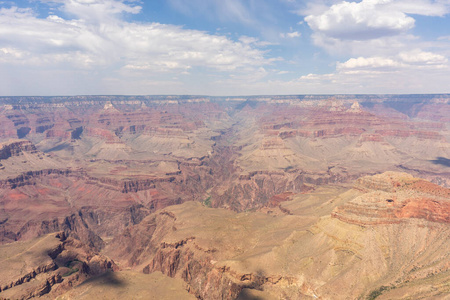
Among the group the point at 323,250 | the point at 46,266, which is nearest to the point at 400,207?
the point at 323,250

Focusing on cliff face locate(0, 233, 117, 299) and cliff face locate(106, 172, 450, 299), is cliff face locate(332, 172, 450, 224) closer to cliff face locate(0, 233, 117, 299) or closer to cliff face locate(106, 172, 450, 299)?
cliff face locate(106, 172, 450, 299)

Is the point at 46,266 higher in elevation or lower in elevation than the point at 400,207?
lower

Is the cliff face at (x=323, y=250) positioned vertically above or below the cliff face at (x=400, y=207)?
below

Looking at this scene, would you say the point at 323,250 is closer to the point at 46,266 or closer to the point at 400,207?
the point at 400,207

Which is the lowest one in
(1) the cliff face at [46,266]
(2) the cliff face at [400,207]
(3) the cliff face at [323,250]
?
(1) the cliff face at [46,266]

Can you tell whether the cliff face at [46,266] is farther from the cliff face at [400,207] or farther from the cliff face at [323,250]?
the cliff face at [400,207]

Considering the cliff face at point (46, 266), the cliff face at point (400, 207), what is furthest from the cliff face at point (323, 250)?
the cliff face at point (46, 266)

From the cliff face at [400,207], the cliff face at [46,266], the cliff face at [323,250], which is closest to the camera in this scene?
the cliff face at [323,250]

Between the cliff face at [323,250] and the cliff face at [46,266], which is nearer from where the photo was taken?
the cliff face at [323,250]

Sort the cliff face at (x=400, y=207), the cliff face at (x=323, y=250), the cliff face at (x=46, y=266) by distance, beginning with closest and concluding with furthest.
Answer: the cliff face at (x=323, y=250)
the cliff face at (x=46, y=266)
the cliff face at (x=400, y=207)

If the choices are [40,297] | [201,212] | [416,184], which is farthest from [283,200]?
[40,297]

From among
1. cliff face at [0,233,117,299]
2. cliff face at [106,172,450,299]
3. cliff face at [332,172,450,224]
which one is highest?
cliff face at [332,172,450,224]

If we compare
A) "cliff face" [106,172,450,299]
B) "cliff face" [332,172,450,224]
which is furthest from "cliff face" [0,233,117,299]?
"cliff face" [332,172,450,224]
